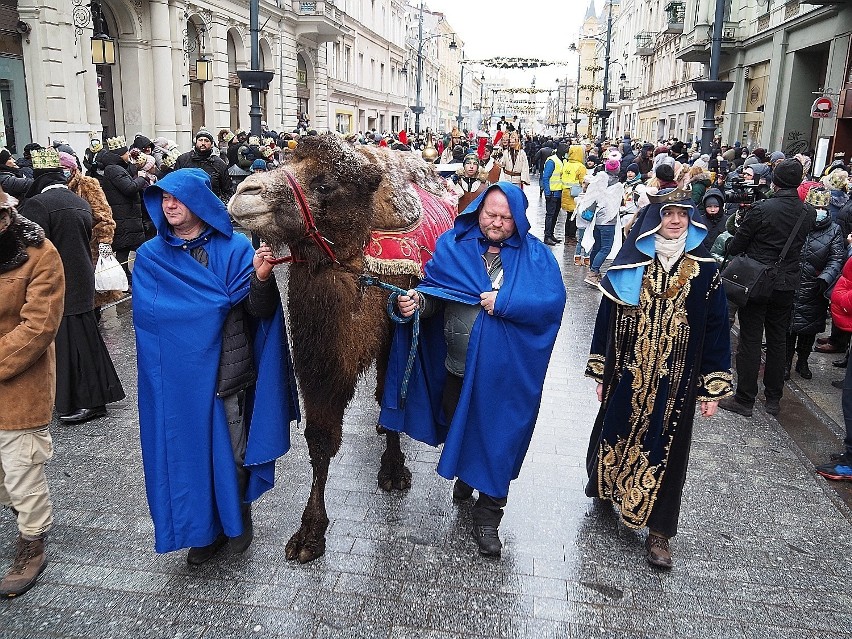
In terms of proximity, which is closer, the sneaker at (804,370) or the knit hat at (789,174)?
the knit hat at (789,174)

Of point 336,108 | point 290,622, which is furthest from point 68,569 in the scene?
point 336,108

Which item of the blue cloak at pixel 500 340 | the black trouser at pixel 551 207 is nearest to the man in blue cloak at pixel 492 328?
the blue cloak at pixel 500 340

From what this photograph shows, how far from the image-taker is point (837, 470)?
4.99 meters

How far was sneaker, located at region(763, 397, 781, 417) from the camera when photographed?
626 cm

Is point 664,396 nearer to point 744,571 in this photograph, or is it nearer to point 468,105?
point 744,571

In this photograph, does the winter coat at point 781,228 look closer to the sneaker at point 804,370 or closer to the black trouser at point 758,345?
the black trouser at point 758,345

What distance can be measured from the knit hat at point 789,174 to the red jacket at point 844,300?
965 millimetres

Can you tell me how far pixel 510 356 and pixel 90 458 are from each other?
3.30m

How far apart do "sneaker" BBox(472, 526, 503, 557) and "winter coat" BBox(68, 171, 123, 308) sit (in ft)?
17.7

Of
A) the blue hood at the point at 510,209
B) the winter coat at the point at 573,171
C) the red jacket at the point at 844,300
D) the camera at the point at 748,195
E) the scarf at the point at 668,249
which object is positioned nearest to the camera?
the blue hood at the point at 510,209

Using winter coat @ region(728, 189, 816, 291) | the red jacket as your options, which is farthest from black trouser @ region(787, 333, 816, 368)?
winter coat @ region(728, 189, 816, 291)

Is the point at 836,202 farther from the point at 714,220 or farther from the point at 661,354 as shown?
the point at 661,354

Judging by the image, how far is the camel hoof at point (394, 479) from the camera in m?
4.66

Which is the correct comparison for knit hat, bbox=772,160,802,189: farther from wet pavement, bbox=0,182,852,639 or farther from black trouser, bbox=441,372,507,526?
black trouser, bbox=441,372,507,526
